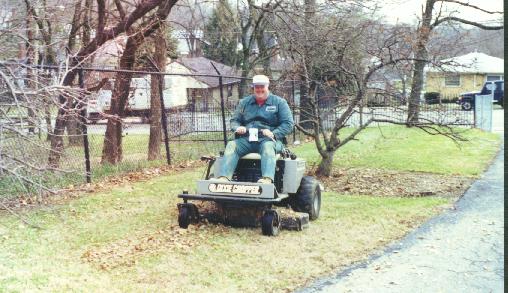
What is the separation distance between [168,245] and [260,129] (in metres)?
1.96

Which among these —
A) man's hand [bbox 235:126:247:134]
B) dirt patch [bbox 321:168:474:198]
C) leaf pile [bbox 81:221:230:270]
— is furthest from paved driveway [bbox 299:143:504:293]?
man's hand [bbox 235:126:247:134]

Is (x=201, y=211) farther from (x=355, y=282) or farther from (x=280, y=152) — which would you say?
(x=355, y=282)

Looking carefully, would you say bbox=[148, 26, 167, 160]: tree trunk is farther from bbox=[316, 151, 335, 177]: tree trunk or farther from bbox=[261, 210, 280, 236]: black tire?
bbox=[261, 210, 280, 236]: black tire

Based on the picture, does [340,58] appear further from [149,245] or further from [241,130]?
[149,245]

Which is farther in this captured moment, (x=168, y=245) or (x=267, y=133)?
(x=267, y=133)

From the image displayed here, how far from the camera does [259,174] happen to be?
7367 millimetres

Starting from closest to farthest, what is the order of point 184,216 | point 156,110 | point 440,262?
point 440,262 → point 184,216 → point 156,110

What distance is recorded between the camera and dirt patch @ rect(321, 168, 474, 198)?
10117 mm

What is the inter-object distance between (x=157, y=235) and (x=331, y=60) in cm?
564

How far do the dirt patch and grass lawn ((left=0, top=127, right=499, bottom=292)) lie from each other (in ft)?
1.59

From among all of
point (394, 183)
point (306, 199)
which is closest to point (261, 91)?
point (306, 199)

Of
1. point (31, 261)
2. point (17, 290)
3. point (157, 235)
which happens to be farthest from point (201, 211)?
point (17, 290)

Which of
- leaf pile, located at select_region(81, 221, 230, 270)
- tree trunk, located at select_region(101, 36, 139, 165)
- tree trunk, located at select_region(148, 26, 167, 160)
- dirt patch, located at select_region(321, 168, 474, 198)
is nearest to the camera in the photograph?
leaf pile, located at select_region(81, 221, 230, 270)

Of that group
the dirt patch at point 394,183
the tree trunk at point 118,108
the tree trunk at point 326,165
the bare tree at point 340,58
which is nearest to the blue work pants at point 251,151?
the dirt patch at point 394,183
